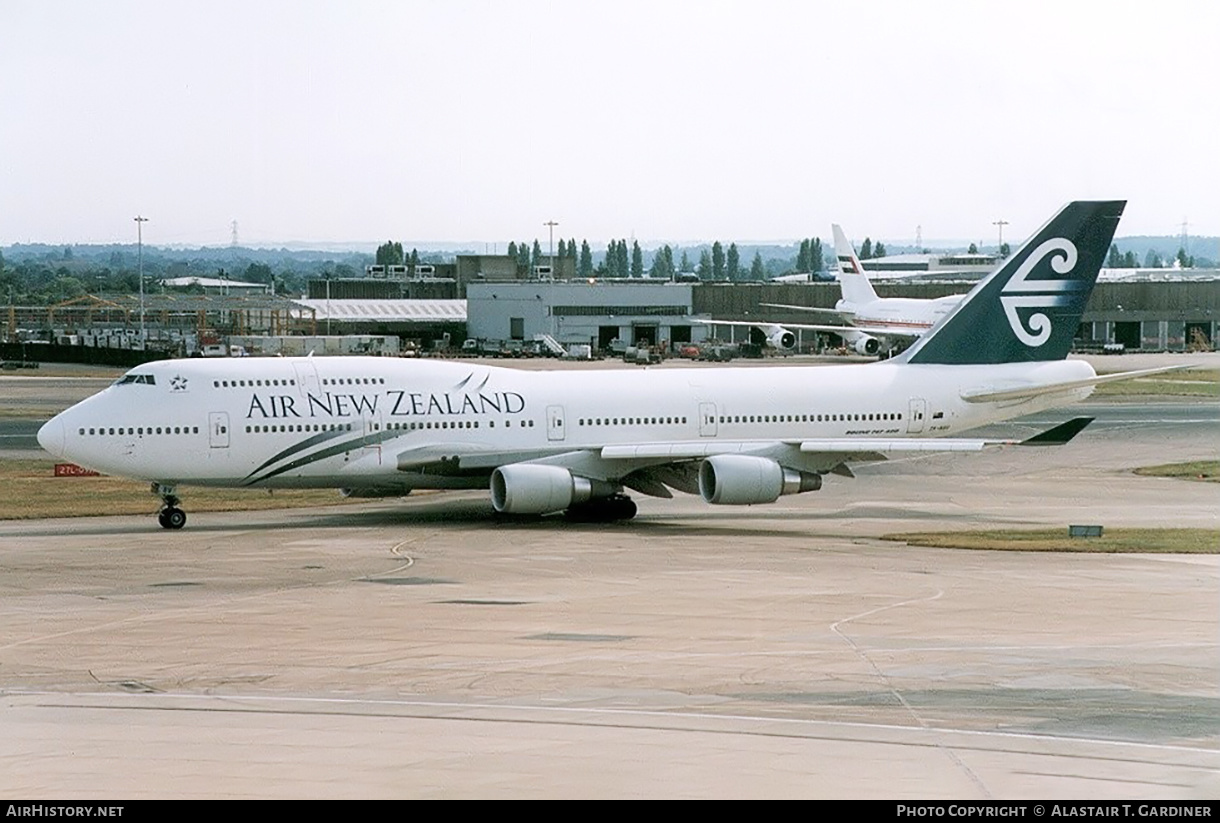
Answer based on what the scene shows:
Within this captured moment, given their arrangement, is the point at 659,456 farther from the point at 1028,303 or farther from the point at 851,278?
the point at 851,278

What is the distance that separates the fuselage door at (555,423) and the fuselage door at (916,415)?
10466 mm

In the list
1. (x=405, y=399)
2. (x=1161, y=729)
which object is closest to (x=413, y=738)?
(x=1161, y=729)

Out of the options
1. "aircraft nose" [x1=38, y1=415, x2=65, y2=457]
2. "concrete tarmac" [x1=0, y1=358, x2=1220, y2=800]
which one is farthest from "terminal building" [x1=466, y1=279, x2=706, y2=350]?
"aircraft nose" [x1=38, y1=415, x2=65, y2=457]

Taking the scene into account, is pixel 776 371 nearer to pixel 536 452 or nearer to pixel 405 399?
pixel 536 452

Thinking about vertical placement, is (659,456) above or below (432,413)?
below

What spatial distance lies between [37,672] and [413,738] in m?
7.83

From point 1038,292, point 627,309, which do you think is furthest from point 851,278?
point 1038,292

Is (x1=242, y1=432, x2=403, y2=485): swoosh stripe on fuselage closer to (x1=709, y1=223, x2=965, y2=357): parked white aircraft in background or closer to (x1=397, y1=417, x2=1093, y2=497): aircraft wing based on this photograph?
(x1=397, y1=417, x2=1093, y2=497): aircraft wing

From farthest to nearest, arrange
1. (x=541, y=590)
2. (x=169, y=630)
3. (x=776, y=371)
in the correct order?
(x=776, y=371) < (x=541, y=590) < (x=169, y=630)

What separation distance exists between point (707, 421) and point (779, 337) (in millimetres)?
83534

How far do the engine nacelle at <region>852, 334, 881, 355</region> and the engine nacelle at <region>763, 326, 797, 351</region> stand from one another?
21.9 ft

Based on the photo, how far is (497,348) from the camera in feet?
461

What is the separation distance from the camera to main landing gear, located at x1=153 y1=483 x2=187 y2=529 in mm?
45969

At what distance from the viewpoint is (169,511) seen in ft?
151
